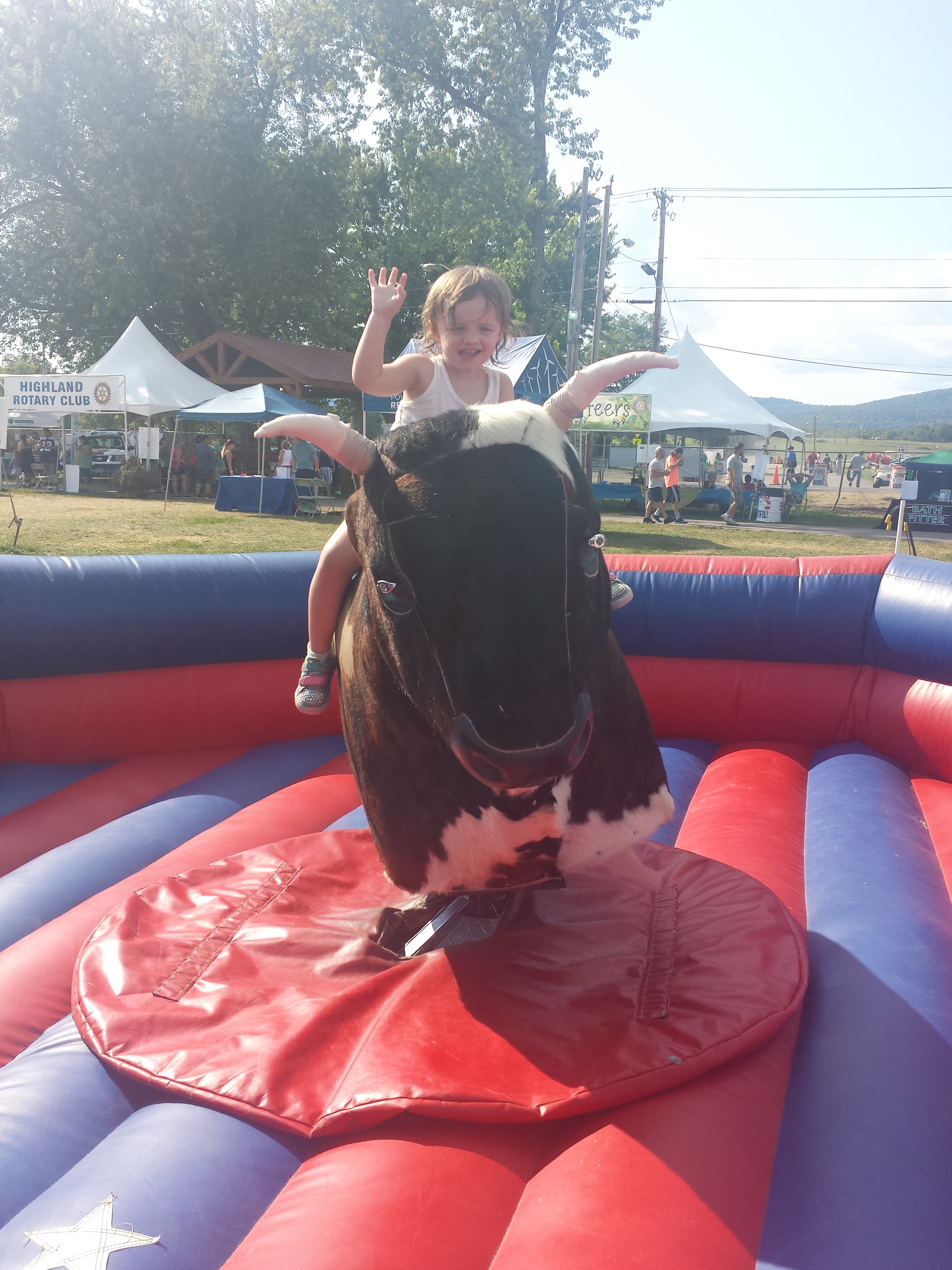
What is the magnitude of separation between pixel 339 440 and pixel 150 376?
1947 cm

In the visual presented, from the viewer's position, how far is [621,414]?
57.9ft

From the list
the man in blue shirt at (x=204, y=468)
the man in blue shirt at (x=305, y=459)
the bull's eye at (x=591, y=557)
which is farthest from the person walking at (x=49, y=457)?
the bull's eye at (x=591, y=557)

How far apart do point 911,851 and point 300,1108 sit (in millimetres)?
1932

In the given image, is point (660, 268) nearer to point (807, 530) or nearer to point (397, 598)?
point (807, 530)

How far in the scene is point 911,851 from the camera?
2.65 m

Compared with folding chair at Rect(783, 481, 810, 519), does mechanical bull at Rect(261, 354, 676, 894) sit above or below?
below

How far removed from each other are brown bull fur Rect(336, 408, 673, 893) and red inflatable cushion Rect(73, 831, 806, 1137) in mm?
260

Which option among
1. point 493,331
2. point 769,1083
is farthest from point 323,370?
point 769,1083

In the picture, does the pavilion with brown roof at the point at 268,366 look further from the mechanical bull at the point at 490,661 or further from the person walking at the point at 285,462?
the mechanical bull at the point at 490,661

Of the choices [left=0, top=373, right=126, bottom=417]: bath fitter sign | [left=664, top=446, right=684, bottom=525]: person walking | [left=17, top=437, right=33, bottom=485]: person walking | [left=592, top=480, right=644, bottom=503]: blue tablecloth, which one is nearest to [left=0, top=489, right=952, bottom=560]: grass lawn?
[left=664, top=446, right=684, bottom=525]: person walking

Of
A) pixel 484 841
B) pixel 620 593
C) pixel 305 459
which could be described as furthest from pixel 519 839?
pixel 305 459

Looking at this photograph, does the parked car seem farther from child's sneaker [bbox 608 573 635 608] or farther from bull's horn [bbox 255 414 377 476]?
bull's horn [bbox 255 414 377 476]

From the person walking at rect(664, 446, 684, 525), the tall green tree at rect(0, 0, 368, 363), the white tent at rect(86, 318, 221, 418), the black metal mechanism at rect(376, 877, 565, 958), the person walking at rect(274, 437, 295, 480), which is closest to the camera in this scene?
the black metal mechanism at rect(376, 877, 565, 958)

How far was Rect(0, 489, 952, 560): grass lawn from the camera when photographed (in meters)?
11.8
